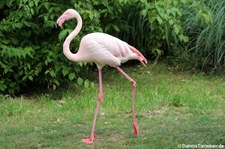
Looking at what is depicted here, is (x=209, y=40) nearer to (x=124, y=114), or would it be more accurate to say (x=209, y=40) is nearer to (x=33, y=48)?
(x=124, y=114)

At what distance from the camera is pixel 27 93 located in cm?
889

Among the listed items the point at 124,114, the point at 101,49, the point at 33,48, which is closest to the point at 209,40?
the point at 124,114

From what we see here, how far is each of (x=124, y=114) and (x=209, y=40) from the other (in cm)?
293

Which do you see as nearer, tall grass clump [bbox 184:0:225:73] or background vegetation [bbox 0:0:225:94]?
background vegetation [bbox 0:0:225:94]

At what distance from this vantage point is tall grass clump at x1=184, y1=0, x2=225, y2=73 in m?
9.37

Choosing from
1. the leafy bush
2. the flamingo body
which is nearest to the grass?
the leafy bush

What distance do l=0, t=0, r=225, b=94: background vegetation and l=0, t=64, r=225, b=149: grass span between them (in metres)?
0.36

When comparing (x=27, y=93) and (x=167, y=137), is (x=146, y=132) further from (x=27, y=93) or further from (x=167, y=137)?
(x=27, y=93)

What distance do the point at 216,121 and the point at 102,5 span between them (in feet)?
10.2

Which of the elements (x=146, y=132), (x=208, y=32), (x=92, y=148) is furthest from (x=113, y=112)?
(x=208, y=32)

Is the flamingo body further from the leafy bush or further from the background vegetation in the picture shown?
the leafy bush

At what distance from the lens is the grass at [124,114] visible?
5945 mm

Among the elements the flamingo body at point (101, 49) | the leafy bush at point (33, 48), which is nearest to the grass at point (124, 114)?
the leafy bush at point (33, 48)

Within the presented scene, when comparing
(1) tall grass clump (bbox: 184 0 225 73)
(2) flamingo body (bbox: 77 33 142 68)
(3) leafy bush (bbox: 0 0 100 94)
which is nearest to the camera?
(2) flamingo body (bbox: 77 33 142 68)
